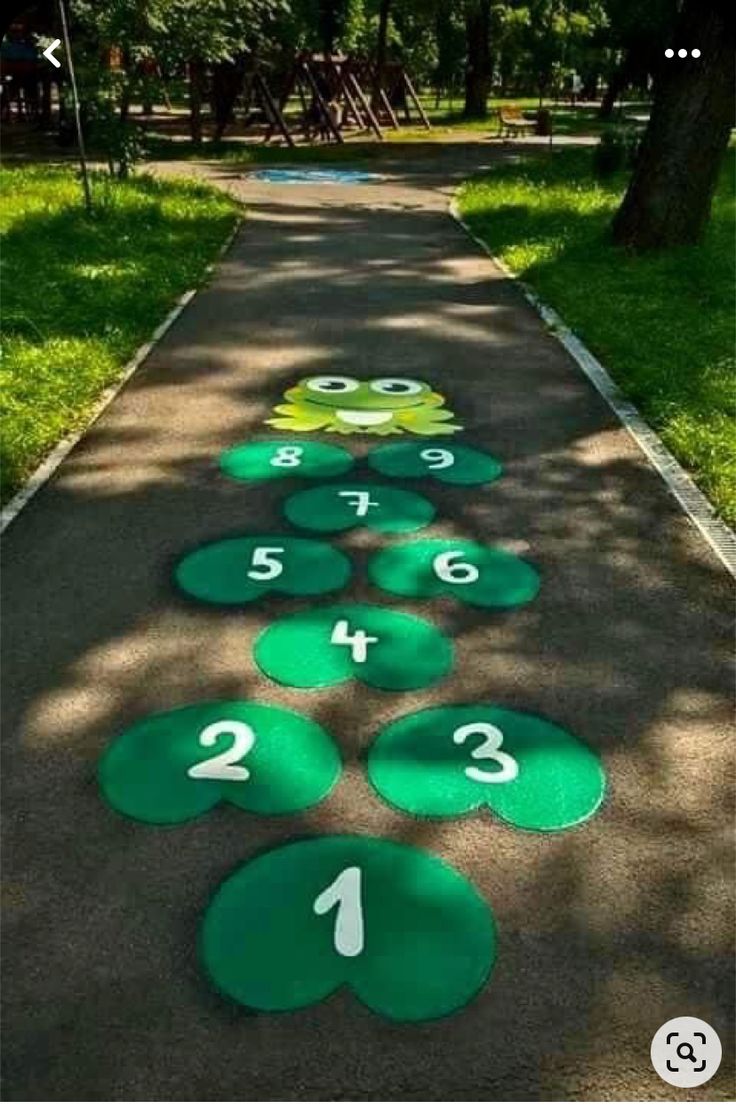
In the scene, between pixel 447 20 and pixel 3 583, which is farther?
pixel 447 20

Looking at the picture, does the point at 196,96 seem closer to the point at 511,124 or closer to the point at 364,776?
the point at 511,124

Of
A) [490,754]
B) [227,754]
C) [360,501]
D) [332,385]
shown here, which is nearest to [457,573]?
[360,501]

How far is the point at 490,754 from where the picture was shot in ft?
13.7

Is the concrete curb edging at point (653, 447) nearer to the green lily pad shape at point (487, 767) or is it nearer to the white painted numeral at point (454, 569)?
the white painted numeral at point (454, 569)

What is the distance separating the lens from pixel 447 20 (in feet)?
149

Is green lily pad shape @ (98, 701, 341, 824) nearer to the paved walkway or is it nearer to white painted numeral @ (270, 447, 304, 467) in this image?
the paved walkway

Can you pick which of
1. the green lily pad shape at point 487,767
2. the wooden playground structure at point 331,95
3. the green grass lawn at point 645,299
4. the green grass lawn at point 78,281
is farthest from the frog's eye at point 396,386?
Answer: the wooden playground structure at point 331,95

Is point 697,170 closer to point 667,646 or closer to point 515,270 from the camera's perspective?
point 515,270

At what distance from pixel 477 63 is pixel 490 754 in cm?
4186

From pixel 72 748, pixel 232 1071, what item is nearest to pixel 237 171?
pixel 72 748

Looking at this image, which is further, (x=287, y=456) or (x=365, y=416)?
(x=365, y=416)

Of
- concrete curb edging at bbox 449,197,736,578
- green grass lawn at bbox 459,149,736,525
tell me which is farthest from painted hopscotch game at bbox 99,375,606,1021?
green grass lawn at bbox 459,149,736,525

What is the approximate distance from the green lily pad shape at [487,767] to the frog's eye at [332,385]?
467cm

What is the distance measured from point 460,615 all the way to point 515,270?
8786mm
